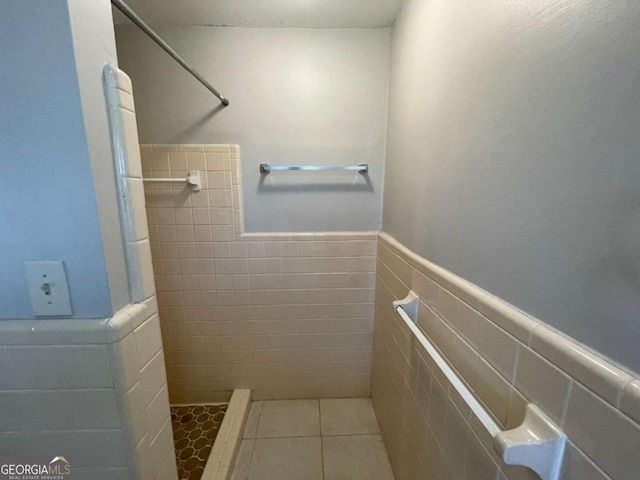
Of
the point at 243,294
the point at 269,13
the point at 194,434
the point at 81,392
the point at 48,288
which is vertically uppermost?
the point at 269,13

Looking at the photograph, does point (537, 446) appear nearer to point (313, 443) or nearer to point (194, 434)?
point (313, 443)

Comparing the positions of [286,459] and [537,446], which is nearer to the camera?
[537,446]

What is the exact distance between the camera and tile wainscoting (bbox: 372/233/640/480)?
349mm

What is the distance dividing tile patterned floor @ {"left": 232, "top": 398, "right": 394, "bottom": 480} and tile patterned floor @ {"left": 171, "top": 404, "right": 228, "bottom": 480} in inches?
7.7

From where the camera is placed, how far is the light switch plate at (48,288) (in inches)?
22.1

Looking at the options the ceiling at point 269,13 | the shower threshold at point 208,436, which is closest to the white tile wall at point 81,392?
the shower threshold at point 208,436

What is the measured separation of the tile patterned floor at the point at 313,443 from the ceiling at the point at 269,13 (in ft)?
7.47

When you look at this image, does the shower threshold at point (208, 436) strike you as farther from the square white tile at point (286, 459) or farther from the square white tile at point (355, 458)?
the square white tile at point (355, 458)

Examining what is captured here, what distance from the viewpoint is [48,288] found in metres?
0.57

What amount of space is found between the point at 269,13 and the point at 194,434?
236 cm

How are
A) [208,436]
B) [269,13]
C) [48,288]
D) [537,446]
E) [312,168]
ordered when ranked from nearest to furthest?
[537,446] < [48,288] < [269,13] < [312,168] < [208,436]

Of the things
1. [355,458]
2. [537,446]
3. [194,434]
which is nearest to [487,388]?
[537,446]

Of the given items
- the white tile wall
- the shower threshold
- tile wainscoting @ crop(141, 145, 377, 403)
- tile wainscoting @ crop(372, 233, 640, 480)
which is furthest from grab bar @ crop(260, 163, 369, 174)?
the shower threshold

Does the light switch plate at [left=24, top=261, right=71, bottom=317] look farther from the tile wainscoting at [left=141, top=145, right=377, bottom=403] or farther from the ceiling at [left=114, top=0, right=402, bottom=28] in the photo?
the ceiling at [left=114, top=0, right=402, bottom=28]
